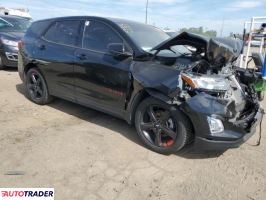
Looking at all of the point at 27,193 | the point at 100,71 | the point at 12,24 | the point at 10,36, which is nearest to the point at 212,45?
the point at 100,71

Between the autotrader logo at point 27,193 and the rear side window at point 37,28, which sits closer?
the autotrader logo at point 27,193

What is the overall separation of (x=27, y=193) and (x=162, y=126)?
1763 mm

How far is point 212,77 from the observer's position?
338cm

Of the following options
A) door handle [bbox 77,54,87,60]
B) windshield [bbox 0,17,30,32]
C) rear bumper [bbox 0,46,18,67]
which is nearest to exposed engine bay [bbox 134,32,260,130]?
door handle [bbox 77,54,87,60]

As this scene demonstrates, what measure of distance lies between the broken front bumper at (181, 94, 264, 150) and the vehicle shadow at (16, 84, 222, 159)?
443mm

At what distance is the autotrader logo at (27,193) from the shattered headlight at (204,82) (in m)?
1.90

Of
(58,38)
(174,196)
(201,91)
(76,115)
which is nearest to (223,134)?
(201,91)

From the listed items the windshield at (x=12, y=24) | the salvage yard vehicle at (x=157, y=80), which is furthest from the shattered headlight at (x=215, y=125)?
the windshield at (x=12, y=24)

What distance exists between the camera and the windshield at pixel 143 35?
13.6 feet

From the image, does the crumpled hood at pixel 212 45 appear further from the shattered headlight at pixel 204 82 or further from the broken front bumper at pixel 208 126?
the broken front bumper at pixel 208 126

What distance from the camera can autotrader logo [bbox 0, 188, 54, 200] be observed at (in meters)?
2.85

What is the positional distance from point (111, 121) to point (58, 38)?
5.74 ft

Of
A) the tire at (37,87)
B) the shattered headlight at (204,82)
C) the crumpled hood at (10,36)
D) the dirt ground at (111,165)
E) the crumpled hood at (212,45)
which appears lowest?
the dirt ground at (111,165)

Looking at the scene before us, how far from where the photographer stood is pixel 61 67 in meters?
4.91
